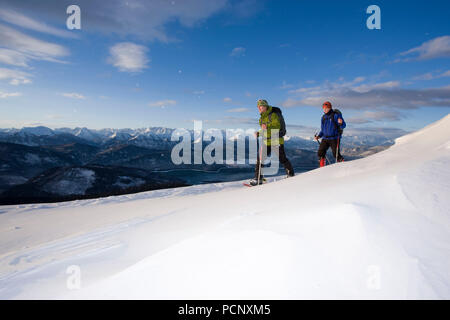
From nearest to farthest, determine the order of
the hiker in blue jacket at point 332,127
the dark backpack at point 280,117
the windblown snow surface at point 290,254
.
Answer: the windblown snow surface at point 290,254 → the dark backpack at point 280,117 → the hiker in blue jacket at point 332,127

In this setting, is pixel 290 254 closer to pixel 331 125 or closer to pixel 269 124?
pixel 269 124

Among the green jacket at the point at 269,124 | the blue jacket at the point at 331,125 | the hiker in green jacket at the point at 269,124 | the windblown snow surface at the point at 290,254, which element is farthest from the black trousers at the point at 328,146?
the windblown snow surface at the point at 290,254

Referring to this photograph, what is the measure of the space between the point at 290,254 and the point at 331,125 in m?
6.83

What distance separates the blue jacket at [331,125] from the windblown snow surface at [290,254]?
4243mm

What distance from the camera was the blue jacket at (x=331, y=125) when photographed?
7.66 meters

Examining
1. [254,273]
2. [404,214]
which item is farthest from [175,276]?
[404,214]

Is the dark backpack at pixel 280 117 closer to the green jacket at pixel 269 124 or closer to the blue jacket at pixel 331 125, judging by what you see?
the green jacket at pixel 269 124

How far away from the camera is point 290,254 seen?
1.97 meters

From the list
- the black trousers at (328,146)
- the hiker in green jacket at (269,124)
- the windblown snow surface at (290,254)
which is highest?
the hiker in green jacket at (269,124)

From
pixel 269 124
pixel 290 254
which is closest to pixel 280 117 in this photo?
pixel 269 124

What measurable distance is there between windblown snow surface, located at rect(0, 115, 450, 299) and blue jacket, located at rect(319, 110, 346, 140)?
424 centimetres

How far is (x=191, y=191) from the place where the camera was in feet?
34.6
